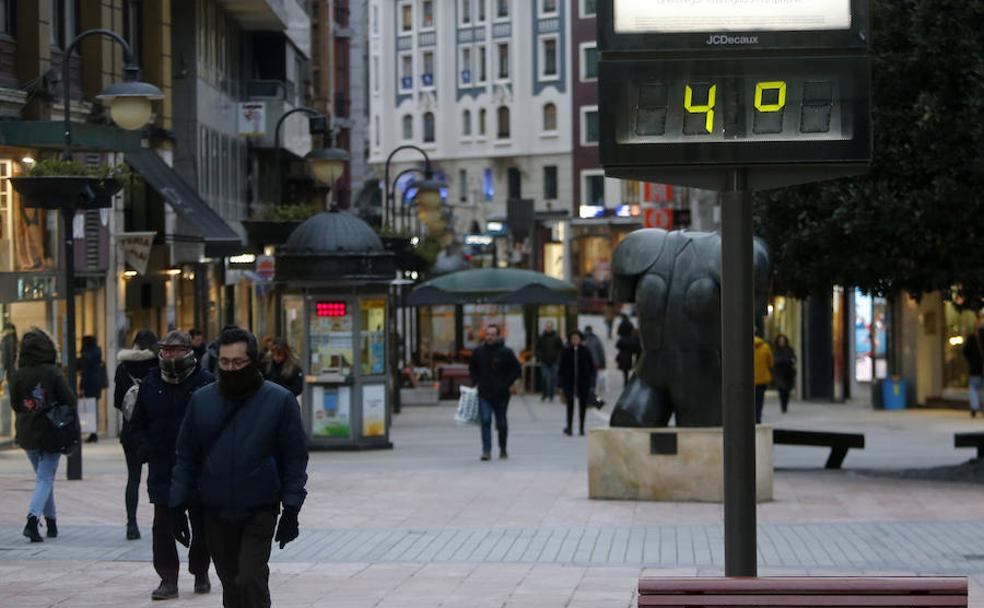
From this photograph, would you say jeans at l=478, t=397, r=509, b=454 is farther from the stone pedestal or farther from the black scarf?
the black scarf

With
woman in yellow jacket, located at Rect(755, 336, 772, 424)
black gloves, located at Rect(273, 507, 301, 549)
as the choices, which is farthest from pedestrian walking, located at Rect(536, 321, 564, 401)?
black gloves, located at Rect(273, 507, 301, 549)

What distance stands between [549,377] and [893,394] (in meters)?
8.02

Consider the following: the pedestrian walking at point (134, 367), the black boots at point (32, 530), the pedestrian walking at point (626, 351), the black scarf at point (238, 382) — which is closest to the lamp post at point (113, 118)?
the black boots at point (32, 530)

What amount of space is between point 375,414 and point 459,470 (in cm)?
406

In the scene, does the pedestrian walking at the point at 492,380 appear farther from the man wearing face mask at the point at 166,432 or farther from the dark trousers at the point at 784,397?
the dark trousers at the point at 784,397

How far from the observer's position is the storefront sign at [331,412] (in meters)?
27.5

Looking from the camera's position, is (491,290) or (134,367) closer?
(134,367)

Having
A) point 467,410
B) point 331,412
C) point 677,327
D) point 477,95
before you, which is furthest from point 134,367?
point 477,95

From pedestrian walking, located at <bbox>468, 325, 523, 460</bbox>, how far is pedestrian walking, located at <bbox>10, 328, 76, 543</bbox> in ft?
32.6

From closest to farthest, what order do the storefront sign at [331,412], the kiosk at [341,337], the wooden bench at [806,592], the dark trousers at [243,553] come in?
the wooden bench at [806,592] < the dark trousers at [243,553] < the kiosk at [341,337] < the storefront sign at [331,412]

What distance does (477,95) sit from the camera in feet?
343

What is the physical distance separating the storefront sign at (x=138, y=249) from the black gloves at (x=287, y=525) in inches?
902

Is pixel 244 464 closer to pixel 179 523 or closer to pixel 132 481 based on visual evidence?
Result: pixel 179 523

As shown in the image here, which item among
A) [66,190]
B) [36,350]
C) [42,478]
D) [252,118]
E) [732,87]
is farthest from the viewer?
[252,118]
